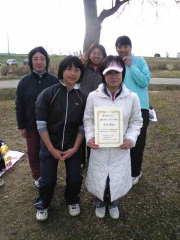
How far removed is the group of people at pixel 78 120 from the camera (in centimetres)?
240

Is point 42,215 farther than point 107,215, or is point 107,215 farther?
point 107,215

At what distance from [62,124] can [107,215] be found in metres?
1.20

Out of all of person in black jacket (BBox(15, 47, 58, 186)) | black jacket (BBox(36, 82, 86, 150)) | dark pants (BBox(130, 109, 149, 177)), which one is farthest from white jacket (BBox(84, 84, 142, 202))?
person in black jacket (BBox(15, 47, 58, 186))

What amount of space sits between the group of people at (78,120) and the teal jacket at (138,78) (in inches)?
0.4

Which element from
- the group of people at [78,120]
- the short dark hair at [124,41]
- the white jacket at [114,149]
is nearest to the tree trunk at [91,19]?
the short dark hair at [124,41]

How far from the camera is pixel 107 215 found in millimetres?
2801

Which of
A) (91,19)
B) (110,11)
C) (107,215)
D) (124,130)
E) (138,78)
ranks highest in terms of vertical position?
(110,11)

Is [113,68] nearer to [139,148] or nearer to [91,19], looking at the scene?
[139,148]

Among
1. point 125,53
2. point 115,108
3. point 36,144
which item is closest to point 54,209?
point 36,144

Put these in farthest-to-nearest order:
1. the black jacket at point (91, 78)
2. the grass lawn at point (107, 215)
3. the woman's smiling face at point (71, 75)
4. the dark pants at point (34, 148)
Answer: the black jacket at point (91, 78) < the dark pants at point (34, 148) < the grass lawn at point (107, 215) < the woman's smiling face at point (71, 75)

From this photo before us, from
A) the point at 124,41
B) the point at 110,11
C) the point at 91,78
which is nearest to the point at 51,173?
the point at 91,78

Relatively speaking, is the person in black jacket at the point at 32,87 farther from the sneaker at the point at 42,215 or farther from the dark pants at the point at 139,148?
the dark pants at the point at 139,148

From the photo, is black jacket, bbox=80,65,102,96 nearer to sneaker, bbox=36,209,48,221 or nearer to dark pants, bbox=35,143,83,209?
dark pants, bbox=35,143,83,209

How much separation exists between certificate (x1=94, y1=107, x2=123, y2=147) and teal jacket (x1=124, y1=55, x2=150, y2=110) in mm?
648
